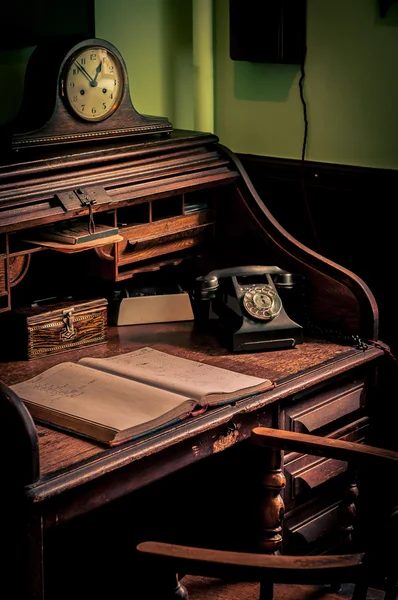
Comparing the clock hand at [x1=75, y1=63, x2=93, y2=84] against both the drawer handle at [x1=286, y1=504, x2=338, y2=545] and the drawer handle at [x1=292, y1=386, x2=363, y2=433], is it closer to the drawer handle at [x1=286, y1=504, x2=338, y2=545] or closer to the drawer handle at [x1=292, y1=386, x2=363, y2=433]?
the drawer handle at [x1=292, y1=386, x2=363, y2=433]

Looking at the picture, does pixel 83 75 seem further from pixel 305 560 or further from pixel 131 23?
pixel 305 560

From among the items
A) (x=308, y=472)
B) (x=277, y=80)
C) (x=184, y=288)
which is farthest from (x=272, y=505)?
(x=277, y=80)

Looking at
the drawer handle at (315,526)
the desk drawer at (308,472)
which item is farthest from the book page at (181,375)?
the drawer handle at (315,526)

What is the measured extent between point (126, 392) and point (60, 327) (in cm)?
45

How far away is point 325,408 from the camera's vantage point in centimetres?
272

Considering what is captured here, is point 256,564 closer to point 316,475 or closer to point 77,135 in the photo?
point 316,475

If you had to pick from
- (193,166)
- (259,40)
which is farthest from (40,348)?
(259,40)

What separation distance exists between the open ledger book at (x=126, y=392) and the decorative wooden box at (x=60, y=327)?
0.15 m

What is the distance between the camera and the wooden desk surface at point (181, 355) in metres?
2.09

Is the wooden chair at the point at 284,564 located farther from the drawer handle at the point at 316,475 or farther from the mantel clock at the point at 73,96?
the mantel clock at the point at 73,96

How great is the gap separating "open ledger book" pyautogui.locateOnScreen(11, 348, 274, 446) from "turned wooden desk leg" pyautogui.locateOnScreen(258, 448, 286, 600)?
0.81ft

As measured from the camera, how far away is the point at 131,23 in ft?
10.8

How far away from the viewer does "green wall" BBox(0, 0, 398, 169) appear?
3139mm

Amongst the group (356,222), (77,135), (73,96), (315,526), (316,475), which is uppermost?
(73,96)
